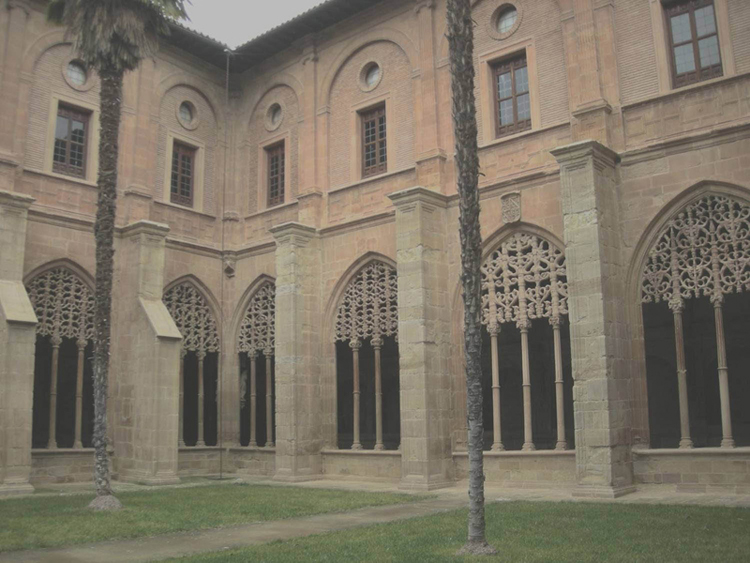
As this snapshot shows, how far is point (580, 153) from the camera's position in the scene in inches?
529

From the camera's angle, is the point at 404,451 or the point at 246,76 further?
the point at 246,76

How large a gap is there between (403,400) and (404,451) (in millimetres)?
982

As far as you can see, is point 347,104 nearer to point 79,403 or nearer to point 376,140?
point 376,140

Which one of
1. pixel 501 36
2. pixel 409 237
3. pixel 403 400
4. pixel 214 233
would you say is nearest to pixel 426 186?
pixel 409 237

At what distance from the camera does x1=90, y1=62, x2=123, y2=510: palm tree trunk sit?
12.8 m

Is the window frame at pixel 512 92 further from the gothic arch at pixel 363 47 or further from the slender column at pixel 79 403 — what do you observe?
the slender column at pixel 79 403

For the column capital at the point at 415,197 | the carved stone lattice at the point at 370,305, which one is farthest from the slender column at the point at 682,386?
the carved stone lattice at the point at 370,305

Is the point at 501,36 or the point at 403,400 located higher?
the point at 501,36

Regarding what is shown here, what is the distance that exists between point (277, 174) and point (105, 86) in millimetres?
7450

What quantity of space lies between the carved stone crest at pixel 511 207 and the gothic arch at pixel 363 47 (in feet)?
13.9

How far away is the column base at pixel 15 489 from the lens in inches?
569

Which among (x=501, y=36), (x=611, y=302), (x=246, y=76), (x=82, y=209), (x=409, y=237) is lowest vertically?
(x=611, y=302)

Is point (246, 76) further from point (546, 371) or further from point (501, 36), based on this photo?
point (546, 371)

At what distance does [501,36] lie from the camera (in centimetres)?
1662
